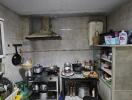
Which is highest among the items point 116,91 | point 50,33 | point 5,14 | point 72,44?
point 5,14

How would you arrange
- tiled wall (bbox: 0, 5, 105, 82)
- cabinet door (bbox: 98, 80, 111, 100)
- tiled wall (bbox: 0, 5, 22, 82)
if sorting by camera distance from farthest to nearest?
1. tiled wall (bbox: 0, 5, 105, 82)
2. tiled wall (bbox: 0, 5, 22, 82)
3. cabinet door (bbox: 98, 80, 111, 100)

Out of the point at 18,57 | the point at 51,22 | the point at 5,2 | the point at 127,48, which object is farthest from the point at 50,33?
the point at 127,48

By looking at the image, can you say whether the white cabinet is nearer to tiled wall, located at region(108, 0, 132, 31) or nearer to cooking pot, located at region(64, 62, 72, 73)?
tiled wall, located at region(108, 0, 132, 31)

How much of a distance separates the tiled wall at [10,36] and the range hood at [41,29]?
43 centimetres

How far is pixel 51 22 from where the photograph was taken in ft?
13.8

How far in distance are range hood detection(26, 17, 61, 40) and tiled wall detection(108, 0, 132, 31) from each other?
1450 millimetres

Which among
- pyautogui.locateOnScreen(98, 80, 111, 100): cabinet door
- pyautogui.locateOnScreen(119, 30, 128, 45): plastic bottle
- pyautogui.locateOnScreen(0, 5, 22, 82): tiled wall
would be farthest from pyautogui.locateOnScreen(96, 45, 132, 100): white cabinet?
pyautogui.locateOnScreen(0, 5, 22, 82): tiled wall

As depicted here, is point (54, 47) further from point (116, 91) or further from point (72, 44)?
point (116, 91)

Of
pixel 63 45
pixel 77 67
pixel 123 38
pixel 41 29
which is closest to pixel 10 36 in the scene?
pixel 41 29

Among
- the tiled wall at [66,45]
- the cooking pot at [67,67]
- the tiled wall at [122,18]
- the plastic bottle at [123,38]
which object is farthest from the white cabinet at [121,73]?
the tiled wall at [66,45]

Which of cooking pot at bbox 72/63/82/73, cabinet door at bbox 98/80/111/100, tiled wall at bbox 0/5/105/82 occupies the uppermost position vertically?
tiled wall at bbox 0/5/105/82

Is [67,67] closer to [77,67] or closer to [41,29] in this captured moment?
[77,67]

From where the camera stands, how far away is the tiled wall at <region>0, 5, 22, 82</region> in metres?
3.00

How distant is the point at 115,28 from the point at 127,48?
1055 mm
